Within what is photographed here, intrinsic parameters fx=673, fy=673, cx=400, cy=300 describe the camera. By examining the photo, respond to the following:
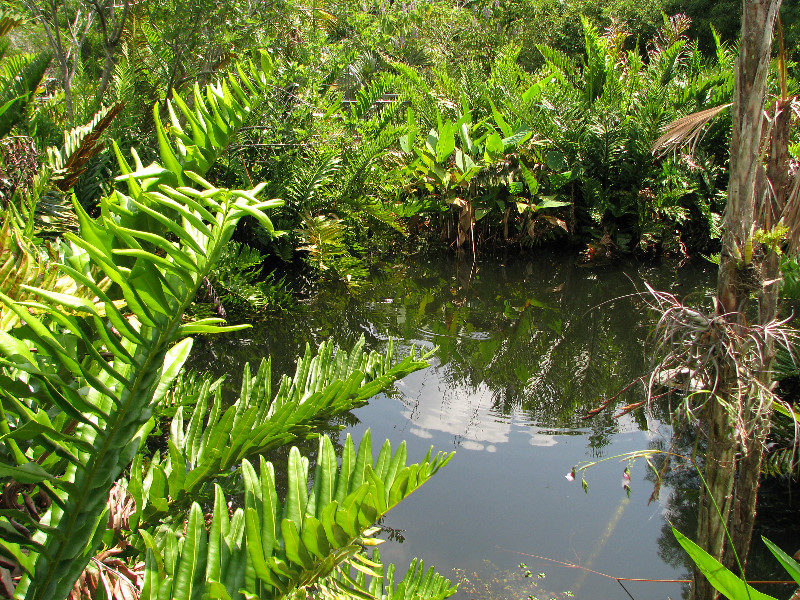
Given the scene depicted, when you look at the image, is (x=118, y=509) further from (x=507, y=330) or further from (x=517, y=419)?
(x=507, y=330)

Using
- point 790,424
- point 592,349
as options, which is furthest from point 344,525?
point 592,349

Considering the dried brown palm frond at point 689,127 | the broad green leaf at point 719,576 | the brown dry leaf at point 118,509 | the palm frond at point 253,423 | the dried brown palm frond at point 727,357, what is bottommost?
the brown dry leaf at point 118,509

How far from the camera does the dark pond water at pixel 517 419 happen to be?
2049 mm

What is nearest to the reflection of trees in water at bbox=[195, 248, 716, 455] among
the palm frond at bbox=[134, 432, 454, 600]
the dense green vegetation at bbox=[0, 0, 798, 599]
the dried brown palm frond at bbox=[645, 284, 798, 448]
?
the dense green vegetation at bbox=[0, 0, 798, 599]

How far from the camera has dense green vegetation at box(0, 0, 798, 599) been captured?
79cm

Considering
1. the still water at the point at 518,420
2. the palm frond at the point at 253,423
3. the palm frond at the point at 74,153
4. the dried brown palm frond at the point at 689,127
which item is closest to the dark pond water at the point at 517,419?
the still water at the point at 518,420

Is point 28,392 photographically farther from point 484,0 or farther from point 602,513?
point 484,0

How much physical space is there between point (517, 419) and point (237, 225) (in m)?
2.16

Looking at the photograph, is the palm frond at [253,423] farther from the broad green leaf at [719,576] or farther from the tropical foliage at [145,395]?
the broad green leaf at [719,576]

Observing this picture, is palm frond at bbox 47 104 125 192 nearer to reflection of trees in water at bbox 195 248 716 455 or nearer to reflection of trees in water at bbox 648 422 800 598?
reflection of trees in water at bbox 195 248 716 455

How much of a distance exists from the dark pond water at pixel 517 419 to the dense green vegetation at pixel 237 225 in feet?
1.18

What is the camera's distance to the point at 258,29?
186 inches

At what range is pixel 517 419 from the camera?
2.99 metres

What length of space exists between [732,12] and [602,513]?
500 inches
